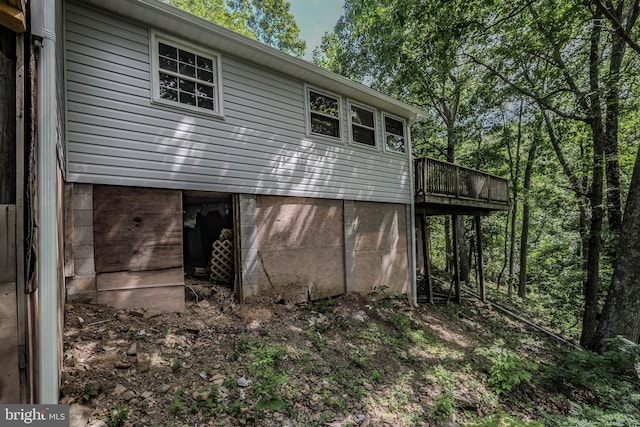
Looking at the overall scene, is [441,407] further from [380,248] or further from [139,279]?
[139,279]

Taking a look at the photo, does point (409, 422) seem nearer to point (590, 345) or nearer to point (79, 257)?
point (79, 257)

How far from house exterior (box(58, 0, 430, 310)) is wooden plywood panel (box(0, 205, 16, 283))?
106 inches

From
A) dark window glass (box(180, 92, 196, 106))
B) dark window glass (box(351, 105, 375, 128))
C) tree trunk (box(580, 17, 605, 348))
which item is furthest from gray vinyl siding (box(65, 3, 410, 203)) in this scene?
tree trunk (box(580, 17, 605, 348))

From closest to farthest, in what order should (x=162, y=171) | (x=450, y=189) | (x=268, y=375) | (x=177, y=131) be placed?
Answer: (x=268, y=375), (x=162, y=171), (x=177, y=131), (x=450, y=189)

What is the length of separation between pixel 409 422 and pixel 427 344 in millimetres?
2774

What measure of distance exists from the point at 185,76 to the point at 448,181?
756 centimetres

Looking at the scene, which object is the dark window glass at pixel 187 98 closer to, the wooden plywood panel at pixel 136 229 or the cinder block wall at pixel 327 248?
the wooden plywood panel at pixel 136 229

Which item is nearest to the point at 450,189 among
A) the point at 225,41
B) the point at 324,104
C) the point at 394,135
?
the point at 394,135

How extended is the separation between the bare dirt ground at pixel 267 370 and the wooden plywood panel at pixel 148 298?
0.44 ft

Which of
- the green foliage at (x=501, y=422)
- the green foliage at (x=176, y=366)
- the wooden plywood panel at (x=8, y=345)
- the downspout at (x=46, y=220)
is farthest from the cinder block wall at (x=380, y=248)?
the wooden plywood panel at (x=8, y=345)

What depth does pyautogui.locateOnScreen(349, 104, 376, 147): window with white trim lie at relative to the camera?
8.12 meters

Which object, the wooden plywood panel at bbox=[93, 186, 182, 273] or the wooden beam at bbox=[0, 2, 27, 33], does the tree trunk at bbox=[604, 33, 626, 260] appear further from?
the wooden beam at bbox=[0, 2, 27, 33]

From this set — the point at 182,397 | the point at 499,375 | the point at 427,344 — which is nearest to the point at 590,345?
the point at 499,375

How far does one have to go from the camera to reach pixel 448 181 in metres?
9.11
